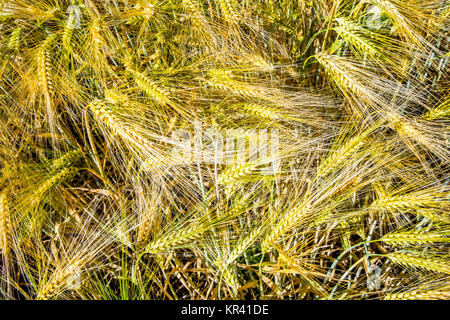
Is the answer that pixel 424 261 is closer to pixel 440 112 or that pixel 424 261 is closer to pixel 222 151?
pixel 440 112

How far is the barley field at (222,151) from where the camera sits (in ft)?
3.10

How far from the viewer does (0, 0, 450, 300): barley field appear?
945mm

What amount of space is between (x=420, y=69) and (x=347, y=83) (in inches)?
18.2

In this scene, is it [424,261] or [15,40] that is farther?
[15,40]

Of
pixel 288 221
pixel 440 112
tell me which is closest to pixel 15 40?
pixel 288 221

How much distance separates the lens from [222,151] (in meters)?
0.93

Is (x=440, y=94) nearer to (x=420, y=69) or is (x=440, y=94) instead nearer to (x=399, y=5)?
(x=420, y=69)

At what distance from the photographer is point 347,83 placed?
99 cm

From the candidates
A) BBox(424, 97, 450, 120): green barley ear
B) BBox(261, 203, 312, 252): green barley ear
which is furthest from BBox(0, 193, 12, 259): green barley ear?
BBox(424, 97, 450, 120): green barley ear

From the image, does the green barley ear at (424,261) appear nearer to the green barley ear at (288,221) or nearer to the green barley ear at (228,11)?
the green barley ear at (288,221)

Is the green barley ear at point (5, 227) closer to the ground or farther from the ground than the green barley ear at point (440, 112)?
closer to the ground

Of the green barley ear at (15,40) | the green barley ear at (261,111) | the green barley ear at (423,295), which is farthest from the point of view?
the green barley ear at (15,40)

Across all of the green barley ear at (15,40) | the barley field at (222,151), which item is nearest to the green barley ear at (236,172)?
the barley field at (222,151)

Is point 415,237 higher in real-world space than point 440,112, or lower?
lower
